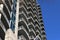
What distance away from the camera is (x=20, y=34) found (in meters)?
45.4

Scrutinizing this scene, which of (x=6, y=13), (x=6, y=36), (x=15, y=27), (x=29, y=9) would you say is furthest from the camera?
(x=29, y=9)

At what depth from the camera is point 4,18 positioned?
38031 millimetres

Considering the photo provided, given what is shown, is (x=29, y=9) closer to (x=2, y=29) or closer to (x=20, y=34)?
(x=20, y=34)

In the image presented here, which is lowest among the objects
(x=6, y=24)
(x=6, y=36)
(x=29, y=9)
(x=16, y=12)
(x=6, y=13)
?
(x=6, y=36)

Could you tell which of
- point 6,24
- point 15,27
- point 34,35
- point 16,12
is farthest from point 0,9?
point 34,35

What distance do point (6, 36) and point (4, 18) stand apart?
168 inches

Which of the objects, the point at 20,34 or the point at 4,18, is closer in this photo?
the point at 4,18

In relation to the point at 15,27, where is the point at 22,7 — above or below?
above

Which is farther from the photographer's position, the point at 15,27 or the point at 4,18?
the point at 15,27

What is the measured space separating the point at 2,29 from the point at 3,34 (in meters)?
1.29

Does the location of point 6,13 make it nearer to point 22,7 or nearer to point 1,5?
point 1,5

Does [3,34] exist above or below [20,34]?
below

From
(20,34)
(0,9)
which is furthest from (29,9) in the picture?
(0,9)

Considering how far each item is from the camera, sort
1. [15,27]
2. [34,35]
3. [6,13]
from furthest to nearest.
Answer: [34,35] → [15,27] → [6,13]
